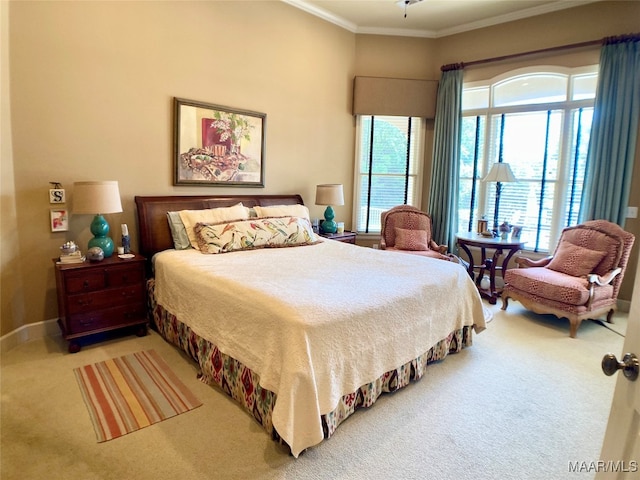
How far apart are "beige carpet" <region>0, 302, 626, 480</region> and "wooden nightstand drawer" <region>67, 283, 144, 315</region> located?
14.4 inches

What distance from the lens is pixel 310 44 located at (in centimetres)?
481

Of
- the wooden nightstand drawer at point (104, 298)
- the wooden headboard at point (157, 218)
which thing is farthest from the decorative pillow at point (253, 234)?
the wooden nightstand drawer at point (104, 298)

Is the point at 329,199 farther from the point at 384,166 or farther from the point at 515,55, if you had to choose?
the point at 515,55

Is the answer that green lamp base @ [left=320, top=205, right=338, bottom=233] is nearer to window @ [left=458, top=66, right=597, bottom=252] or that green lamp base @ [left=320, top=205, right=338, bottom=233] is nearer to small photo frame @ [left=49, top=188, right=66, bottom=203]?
window @ [left=458, top=66, right=597, bottom=252]

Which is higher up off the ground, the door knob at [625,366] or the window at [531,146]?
the window at [531,146]

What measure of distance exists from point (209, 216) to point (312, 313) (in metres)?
2.08

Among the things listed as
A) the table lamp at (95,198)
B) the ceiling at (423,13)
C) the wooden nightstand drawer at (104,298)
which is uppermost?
the ceiling at (423,13)

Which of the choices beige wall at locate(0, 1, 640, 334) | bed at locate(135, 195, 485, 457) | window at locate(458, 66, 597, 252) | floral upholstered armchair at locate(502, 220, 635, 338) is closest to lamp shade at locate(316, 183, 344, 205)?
beige wall at locate(0, 1, 640, 334)

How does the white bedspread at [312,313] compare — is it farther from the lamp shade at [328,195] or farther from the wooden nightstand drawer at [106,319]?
the lamp shade at [328,195]

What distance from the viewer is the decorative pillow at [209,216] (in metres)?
3.53

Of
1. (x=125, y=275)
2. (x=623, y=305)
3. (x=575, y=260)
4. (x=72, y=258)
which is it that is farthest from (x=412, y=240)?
(x=72, y=258)

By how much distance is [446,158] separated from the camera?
17.3 feet

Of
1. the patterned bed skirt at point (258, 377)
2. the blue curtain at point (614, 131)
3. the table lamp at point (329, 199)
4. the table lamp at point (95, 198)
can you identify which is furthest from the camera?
the table lamp at point (329, 199)

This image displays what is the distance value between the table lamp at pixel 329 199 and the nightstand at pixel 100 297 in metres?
2.28
